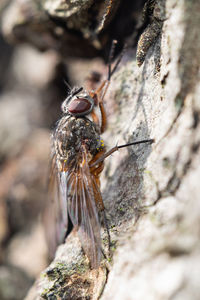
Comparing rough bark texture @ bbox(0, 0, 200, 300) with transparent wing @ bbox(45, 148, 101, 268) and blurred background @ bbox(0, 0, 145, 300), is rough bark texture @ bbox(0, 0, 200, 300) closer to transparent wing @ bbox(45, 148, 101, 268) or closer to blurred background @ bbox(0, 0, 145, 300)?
transparent wing @ bbox(45, 148, 101, 268)

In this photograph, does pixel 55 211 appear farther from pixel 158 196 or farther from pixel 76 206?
pixel 158 196

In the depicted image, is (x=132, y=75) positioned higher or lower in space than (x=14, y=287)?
higher

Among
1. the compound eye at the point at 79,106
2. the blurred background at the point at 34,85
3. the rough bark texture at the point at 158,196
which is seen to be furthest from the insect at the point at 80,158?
the blurred background at the point at 34,85

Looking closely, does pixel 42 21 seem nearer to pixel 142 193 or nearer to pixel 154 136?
pixel 154 136

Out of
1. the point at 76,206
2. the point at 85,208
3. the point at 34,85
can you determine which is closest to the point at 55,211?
the point at 76,206

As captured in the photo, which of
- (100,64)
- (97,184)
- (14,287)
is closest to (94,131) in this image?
(97,184)

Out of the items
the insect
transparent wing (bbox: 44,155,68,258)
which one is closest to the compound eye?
the insect
